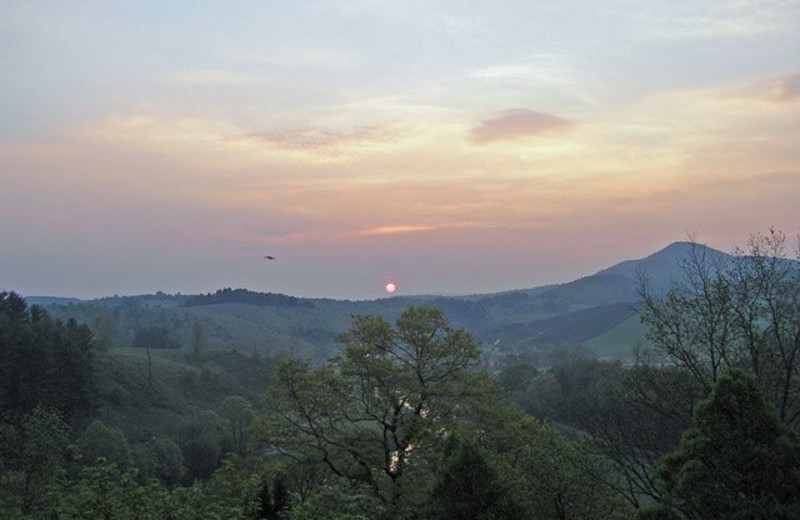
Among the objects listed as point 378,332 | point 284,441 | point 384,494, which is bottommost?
point 384,494

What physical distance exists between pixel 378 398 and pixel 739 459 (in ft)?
71.9

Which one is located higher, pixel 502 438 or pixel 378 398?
pixel 378 398

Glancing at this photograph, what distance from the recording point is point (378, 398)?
1497 inches

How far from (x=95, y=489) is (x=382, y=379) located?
16561 mm

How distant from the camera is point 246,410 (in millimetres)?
107562

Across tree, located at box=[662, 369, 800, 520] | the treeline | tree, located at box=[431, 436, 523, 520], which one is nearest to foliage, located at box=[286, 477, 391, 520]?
the treeline

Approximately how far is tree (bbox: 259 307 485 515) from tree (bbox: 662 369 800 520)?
60.5 feet

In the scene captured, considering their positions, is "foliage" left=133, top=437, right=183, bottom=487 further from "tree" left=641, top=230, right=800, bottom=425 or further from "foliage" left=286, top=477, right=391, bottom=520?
"tree" left=641, top=230, right=800, bottom=425

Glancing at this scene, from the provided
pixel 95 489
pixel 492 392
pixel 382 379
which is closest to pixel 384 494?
pixel 382 379

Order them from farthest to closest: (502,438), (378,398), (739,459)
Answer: (378,398) < (502,438) < (739,459)

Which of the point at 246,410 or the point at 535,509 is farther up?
the point at 535,509

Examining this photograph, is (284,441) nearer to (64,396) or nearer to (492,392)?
(492,392)

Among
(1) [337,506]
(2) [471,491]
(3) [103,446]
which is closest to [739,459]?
(2) [471,491]

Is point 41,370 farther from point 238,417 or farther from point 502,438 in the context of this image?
point 502,438
